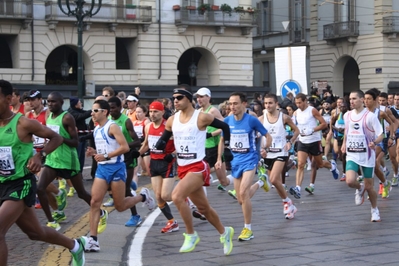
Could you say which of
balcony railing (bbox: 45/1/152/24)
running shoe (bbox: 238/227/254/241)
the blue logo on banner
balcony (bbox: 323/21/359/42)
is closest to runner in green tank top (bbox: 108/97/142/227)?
running shoe (bbox: 238/227/254/241)

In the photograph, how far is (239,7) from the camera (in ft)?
147

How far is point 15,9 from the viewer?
38406mm

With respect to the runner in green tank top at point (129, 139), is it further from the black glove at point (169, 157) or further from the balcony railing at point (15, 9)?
the balcony railing at point (15, 9)

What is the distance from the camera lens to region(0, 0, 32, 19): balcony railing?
38.2 metres

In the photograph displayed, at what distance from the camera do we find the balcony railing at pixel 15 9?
3822 cm

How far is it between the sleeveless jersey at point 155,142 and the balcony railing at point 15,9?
2811cm

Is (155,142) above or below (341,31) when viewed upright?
below

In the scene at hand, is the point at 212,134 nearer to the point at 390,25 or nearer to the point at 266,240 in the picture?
the point at 266,240

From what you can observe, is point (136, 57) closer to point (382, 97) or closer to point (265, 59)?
point (265, 59)

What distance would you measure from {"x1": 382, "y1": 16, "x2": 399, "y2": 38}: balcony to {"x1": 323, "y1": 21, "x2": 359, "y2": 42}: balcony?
70.8 inches

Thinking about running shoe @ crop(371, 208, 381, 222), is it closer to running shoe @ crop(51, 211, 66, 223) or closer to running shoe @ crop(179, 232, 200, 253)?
running shoe @ crop(179, 232, 200, 253)

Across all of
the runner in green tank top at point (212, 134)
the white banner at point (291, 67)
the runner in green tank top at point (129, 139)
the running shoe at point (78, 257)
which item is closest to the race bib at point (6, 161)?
the running shoe at point (78, 257)

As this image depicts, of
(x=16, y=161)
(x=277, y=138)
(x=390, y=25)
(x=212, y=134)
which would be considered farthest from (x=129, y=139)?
(x=390, y=25)

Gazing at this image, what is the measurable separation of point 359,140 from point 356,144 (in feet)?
0.23
